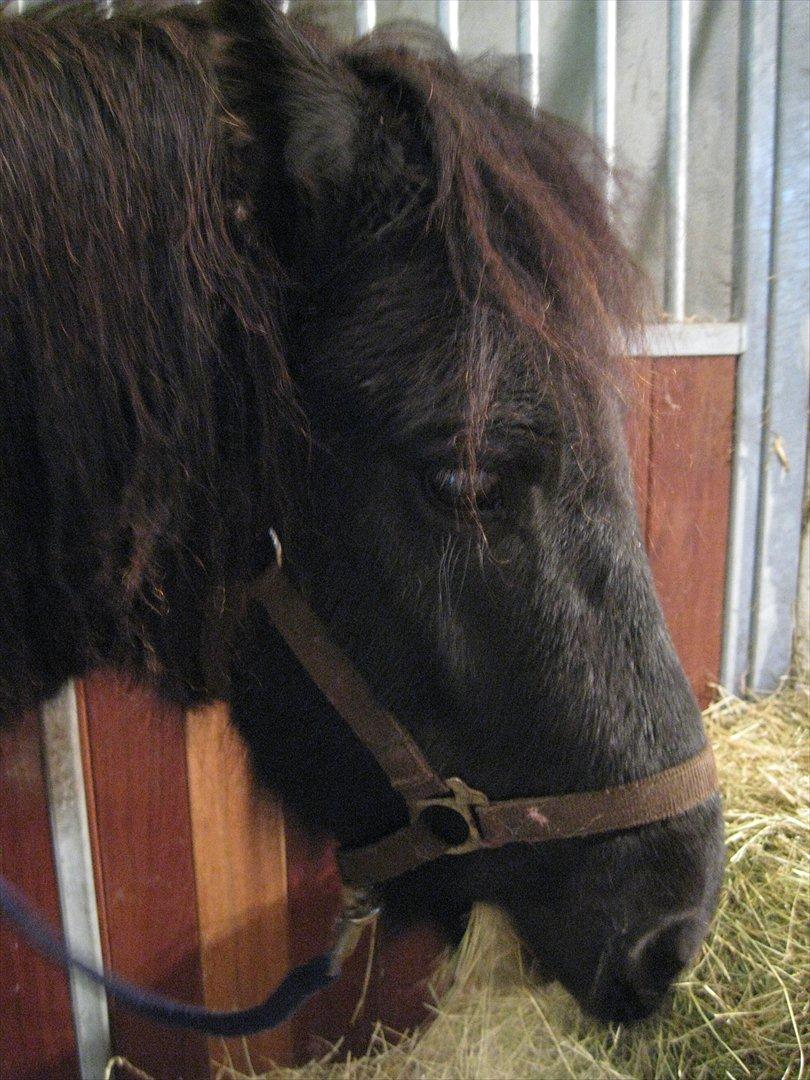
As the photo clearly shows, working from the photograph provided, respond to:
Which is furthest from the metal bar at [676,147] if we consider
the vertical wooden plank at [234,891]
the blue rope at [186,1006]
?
the blue rope at [186,1006]

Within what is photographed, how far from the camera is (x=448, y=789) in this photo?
0.70 m

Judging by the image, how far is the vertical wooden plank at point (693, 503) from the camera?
1450 millimetres

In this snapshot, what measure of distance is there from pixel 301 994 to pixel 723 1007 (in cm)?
59

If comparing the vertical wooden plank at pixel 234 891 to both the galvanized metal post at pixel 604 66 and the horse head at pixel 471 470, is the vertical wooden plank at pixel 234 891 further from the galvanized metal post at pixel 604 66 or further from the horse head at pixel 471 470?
the galvanized metal post at pixel 604 66

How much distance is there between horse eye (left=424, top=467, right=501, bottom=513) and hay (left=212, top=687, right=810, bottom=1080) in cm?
64

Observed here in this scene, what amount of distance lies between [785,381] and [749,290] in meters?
0.20

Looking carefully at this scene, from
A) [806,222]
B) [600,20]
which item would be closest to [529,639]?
[600,20]

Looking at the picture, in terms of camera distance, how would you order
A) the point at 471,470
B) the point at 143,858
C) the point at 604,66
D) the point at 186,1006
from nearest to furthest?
the point at 471,470
the point at 186,1006
the point at 143,858
the point at 604,66

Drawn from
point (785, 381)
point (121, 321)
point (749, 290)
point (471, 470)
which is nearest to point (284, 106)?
point (121, 321)

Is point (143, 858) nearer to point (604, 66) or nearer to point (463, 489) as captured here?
point (463, 489)

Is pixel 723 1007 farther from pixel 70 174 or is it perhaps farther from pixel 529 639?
pixel 70 174

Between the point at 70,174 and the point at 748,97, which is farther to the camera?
the point at 748,97

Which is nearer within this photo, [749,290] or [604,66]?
[604,66]

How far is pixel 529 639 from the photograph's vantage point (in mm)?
640
